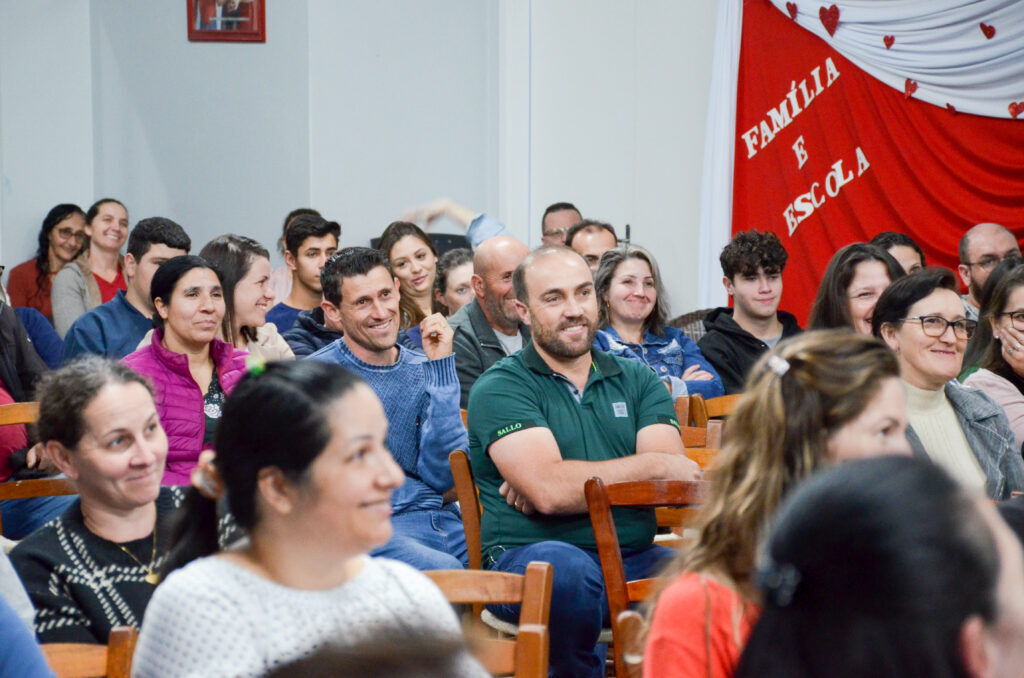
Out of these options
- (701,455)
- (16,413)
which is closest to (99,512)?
(16,413)

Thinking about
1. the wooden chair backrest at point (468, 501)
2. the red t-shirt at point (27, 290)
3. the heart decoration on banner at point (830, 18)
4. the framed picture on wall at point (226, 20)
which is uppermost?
the framed picture on wall at point (226, 20)

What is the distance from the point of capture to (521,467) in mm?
2645

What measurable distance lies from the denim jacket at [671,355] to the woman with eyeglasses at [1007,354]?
3.57 feet

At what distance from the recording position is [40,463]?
3250 millimetres

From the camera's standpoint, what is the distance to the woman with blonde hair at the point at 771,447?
132 centimetres

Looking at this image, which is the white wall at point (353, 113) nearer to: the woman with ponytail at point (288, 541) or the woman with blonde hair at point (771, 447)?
the woman with blonde hair at point (771, 447)

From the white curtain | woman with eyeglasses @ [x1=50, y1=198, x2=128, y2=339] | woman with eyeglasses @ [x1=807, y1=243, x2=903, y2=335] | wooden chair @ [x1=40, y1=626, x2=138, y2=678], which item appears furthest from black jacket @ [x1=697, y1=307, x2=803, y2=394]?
wooden chair @ [x1=40, y1=626, x2=138, y2=678]

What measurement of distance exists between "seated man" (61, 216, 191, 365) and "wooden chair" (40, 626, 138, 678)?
91.2 inches

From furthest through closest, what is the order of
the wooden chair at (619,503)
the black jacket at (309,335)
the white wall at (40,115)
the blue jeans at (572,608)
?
the white wall at (40,115), the black jacket at (309,335), the blue jeans at (572,608), the wooden chair at (619,503)

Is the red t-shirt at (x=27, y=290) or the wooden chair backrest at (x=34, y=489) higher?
the red t-shirt at (x=27, y=290)

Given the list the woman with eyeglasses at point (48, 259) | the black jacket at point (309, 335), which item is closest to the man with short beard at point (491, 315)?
the black jacket at point (309, 335)

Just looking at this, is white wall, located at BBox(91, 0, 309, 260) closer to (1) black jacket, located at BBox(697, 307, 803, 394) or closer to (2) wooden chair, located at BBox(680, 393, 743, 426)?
(1) black jacket, located at BBox(697, 307, 803, 394)

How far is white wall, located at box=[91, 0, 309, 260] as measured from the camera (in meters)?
6.79

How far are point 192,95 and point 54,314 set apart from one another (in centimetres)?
176
